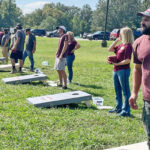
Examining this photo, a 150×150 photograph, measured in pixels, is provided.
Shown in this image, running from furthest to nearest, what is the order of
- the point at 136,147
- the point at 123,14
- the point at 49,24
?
the point at 49,24 → the point at 123,14 → the point at 136,147

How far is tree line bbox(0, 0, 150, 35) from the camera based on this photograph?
6675 centimetres

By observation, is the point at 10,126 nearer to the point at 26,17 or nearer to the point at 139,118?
the point at 139,118

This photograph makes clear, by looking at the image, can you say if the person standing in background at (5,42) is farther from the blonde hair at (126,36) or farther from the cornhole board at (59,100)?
the blonde hair at (126,36)

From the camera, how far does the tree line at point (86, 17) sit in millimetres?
66750

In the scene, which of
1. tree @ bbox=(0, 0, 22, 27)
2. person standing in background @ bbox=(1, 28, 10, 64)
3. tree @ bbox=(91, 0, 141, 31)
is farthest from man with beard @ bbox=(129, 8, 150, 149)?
tree @ bbox=(0, 0, 22, 27)

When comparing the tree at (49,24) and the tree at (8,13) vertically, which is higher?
the tree at (8,13)

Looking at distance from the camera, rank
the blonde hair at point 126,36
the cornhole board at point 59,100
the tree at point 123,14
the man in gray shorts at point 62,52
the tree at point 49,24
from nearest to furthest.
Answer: the blonde hair at point 126,36
the cornhole board at point 59,100
the man in gray shorts at point 62,52
the tree at point 123,14
the tree at point 49,24

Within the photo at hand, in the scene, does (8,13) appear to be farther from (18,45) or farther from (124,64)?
(124,64)

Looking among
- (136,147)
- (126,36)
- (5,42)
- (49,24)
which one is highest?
(49,24)

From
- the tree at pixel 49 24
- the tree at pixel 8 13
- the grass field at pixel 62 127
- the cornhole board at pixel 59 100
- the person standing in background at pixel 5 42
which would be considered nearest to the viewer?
the grass field at pixel 62 127

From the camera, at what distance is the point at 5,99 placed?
7332 mm

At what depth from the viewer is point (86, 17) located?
344 feet

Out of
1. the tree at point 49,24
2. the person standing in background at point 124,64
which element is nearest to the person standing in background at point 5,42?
the person standing in background at point 124,64

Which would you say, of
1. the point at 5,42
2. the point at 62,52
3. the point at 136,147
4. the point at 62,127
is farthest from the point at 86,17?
the point at 136,147
